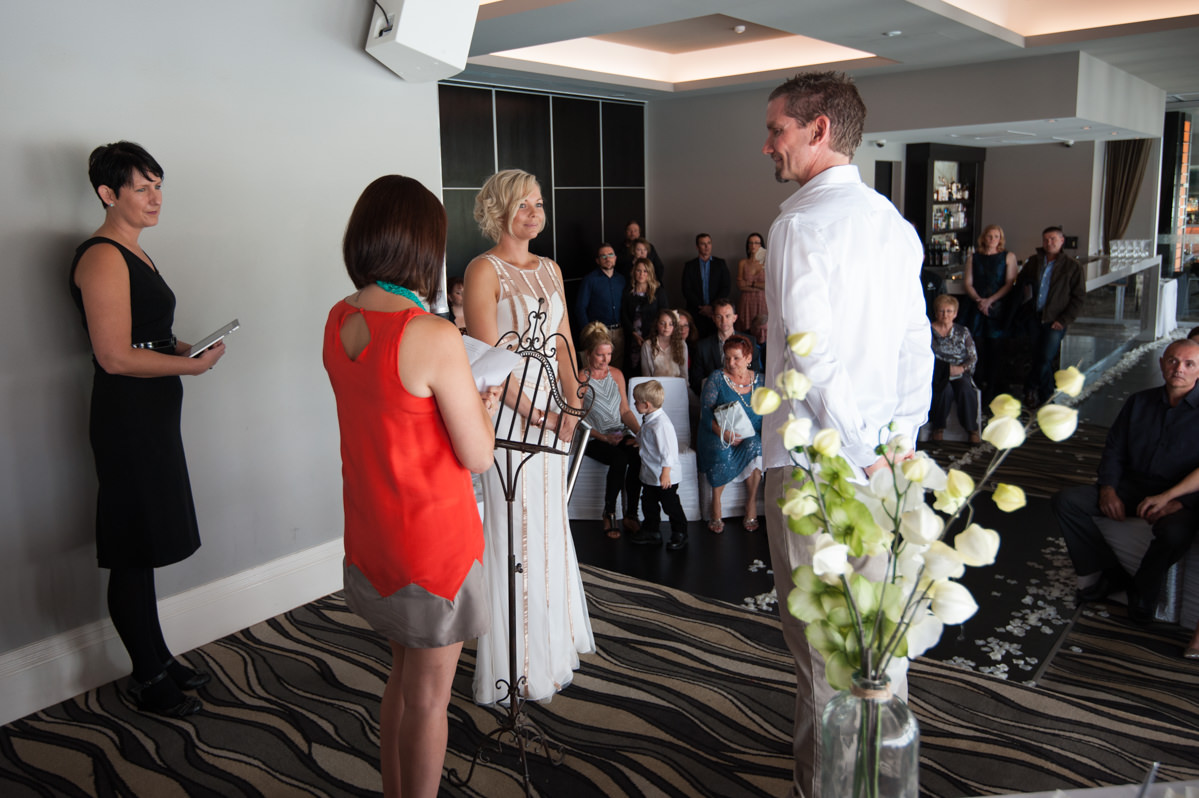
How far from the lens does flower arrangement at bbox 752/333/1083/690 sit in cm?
88

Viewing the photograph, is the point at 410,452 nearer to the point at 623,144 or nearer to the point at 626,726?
the point at 626,726

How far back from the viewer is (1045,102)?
6.84 meters

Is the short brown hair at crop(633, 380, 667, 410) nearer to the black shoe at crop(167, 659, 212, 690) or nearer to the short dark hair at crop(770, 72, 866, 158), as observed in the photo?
the black shoe at crop(167, 659, 212, 690)

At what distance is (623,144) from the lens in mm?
9195

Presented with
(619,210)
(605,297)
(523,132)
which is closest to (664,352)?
(605,297)

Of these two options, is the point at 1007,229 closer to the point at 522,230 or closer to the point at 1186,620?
the point at 1186,620

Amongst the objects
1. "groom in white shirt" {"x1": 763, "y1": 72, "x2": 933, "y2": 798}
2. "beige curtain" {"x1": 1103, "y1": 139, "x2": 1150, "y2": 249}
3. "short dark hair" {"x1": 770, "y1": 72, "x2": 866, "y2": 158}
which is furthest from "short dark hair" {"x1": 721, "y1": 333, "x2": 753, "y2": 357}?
"beige curtain" {"x1": 1103, "y1": 139, "x2": 1150, "y2": 249}

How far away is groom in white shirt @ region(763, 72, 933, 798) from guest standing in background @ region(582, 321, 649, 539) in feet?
8.42

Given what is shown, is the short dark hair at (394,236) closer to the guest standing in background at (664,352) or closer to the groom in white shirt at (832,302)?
the groom in white shirt at (832,302)

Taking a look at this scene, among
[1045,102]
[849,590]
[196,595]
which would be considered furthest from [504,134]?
[849,590]

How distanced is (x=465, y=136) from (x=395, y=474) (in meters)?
6.45

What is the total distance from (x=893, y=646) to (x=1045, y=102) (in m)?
7.12

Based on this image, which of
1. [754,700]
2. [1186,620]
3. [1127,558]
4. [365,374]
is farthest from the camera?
[1127,558]

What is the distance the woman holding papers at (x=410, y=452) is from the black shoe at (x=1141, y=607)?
2754 millimetres
